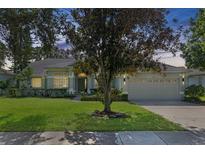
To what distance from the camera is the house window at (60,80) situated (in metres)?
30.9

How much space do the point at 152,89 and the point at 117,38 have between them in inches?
505

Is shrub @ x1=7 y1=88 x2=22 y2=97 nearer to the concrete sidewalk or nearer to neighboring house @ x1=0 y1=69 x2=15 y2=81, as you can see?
neighboring house @ x1=0 y1=69 x2=15 y2=81

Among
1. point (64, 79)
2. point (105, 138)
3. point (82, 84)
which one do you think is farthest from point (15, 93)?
point (105, 138)

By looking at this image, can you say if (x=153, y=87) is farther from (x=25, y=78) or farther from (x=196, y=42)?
(x=25, y=78)

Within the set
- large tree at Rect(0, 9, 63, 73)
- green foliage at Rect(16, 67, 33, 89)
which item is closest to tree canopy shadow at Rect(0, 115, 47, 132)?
large tree at Rect(0, 9, 63, 73)

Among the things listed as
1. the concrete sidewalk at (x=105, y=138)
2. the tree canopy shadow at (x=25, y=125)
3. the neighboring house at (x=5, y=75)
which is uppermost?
the neighboring house at (x=5, y=75)

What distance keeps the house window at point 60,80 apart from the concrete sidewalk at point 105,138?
21.5 m

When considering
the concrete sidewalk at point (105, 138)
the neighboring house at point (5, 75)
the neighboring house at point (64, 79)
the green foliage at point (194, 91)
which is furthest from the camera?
the neighboring house at point (5, 75)

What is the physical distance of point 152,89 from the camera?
25.0 metres

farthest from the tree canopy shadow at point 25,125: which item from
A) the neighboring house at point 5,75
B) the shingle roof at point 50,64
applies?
the neighboring house at point 5,75

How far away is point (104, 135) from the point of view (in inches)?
355

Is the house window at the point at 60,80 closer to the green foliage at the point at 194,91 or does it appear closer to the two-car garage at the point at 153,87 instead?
the two-car garage at the point at 153,87


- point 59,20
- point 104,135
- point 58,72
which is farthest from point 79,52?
point 58,72
